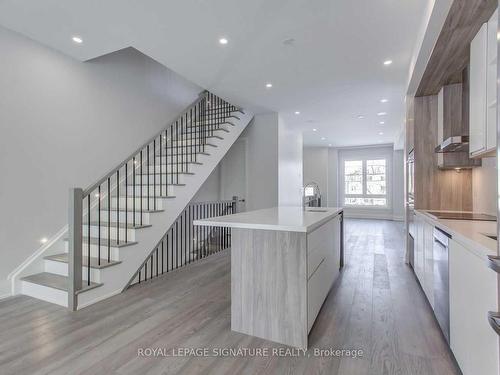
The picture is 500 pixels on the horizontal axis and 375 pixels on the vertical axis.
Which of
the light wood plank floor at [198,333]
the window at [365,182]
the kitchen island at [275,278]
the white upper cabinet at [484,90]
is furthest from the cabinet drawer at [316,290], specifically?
the window at [365,182]

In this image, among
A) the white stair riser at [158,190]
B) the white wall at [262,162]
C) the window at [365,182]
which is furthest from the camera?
the window at [365,182]

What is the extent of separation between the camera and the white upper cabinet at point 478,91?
77.0 inches

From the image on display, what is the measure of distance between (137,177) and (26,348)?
119 inches

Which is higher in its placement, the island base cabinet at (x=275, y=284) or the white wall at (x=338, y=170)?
the white wall at (x=338, y=170)

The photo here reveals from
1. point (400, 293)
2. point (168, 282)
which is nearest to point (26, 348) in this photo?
point (168, 282)

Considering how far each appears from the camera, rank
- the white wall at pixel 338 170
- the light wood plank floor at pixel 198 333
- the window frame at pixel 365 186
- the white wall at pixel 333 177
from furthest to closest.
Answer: the white wall at pixel 333 177 → the window frame at pixel 365 186 → the white wall at pixel 338 170 → the light wood plank floor at pixel 198 333

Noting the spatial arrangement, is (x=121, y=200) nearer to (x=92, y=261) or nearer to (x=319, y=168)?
(x=92, y=261)

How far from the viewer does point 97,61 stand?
3.88 m

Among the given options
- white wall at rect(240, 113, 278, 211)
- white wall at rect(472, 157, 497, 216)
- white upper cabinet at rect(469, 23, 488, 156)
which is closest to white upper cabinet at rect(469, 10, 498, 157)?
white upper cabinet at rect(469, 23, 488, 156)

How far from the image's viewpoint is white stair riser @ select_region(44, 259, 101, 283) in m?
2.79

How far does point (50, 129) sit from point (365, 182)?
32.4ft

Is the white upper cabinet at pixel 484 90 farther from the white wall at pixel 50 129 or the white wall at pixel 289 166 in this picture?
the white wall at pixel 50 129

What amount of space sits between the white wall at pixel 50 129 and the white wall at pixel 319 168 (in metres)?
7.74

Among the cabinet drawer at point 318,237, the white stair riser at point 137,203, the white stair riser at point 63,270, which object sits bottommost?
the white stair riser at point 63,270
